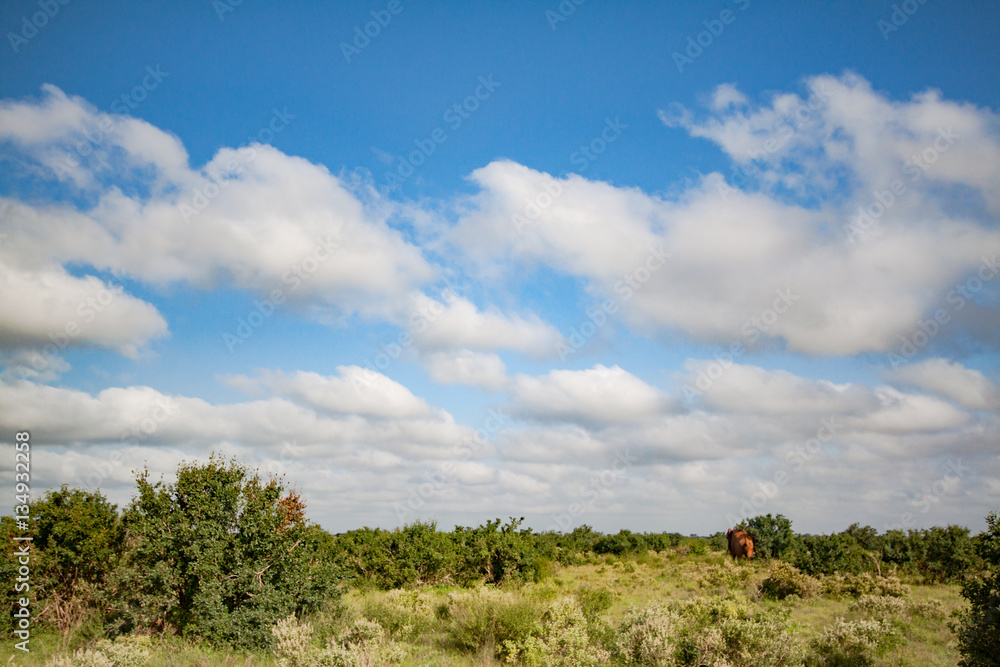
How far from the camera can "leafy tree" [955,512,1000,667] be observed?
11492 mm

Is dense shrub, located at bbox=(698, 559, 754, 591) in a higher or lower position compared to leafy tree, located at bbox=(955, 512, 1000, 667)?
lower

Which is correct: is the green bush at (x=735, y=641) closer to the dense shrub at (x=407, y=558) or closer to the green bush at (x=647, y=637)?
the green bush at (x=647, y=637)

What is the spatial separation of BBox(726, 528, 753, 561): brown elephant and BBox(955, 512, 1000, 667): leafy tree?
3649cm

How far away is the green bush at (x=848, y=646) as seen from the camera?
13766 millimetres

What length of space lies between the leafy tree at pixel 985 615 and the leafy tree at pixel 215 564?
15.8 metres

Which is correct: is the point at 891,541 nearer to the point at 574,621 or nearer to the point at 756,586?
the point at 756,586

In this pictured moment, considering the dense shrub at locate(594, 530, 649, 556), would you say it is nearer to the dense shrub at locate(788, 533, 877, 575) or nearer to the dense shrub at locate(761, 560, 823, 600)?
the dense shrub at locate(788, 533, 877, 575)

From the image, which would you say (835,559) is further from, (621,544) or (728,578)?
(621,544)

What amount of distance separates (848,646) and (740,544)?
1461 inches

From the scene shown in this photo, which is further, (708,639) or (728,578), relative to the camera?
(728,578)

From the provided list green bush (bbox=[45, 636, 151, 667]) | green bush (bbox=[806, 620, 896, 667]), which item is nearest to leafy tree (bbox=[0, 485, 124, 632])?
green bush (bbox=[45, 636, 151, 667])

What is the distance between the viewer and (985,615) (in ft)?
38.8

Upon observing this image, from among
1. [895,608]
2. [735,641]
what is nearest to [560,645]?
[735,641]

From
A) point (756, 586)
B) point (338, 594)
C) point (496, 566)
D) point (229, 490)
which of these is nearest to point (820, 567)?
point (756, 586)
